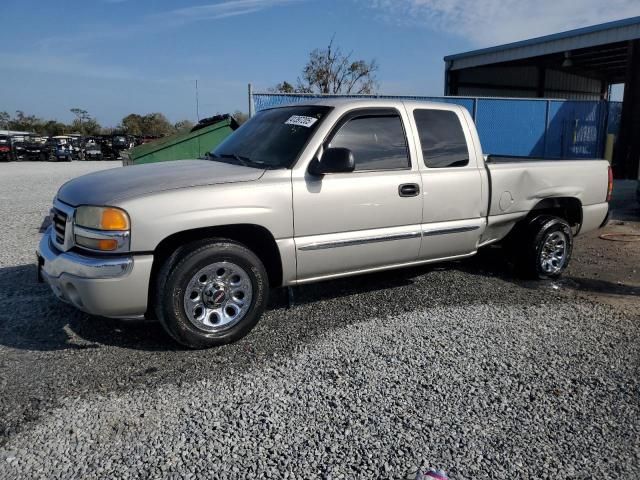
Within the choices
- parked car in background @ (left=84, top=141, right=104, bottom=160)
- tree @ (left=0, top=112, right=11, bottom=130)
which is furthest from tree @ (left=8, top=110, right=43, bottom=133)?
parked car in background @ (left=84, top=141, right=104, bottom=160)

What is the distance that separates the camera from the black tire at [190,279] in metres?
3.59

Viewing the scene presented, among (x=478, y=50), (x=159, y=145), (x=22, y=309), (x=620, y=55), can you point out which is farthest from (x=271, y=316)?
(x=620, y=55)

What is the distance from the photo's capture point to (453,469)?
2494 mm

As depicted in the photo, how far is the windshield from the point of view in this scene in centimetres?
423

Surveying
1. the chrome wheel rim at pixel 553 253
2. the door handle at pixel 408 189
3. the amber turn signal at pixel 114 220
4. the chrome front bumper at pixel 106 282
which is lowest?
the chrome wheel rim at pixel 553 253

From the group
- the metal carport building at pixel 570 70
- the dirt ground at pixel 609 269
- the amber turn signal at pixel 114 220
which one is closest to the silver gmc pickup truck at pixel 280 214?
the amber turn signal at pixel 114 220

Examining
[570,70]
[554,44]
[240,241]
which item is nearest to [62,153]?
[554,44]

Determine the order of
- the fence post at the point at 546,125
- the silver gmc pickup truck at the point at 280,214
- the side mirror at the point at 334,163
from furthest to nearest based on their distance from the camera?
the fence post at the point at 546,125 → the side mirror at the point at 334,163 → the silver gmc pickup truck at the point at 280,214

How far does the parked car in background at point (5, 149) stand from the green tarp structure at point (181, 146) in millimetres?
27381

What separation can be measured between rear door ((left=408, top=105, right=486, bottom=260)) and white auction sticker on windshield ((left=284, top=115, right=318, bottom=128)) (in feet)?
3.13

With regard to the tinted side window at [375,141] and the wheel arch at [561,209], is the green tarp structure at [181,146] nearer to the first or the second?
the tinted side window at [375,141]

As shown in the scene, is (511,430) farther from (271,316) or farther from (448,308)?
(271,316)

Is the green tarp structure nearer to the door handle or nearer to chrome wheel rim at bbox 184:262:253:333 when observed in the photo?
the door handle

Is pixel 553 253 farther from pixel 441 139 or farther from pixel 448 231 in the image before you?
pixel 441 139
